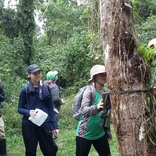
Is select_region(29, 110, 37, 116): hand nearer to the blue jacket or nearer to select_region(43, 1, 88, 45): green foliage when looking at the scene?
the blue jacket

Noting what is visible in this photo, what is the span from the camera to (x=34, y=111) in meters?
4.57

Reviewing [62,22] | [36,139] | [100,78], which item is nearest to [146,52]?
[100,78]

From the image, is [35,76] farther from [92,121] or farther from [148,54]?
[148,54]

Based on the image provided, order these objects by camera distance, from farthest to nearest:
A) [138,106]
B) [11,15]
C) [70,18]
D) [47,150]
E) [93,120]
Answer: [70,18] → [11,15] → [47,150] → [93,120] → [138,106]

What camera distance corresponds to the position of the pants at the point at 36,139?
4.68 m

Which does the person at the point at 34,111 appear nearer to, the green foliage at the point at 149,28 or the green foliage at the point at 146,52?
the green foliage at the point at 146,52

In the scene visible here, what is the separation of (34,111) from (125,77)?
91.6 inches

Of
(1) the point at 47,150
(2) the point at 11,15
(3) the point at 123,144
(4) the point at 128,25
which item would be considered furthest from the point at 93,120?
(2) the point at 11,15

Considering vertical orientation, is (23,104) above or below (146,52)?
below

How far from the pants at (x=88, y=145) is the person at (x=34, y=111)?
0.74 meters

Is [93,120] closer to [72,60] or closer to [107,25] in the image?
[107,25]

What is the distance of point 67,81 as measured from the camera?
16281 millimetres

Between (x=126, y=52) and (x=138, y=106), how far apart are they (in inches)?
15.7

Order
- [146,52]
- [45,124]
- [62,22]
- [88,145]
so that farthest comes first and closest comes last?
[62,22]
[45,124]
[88,145]
[146,52]
